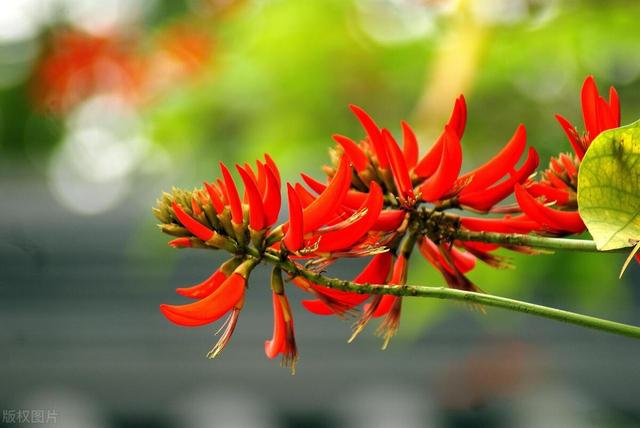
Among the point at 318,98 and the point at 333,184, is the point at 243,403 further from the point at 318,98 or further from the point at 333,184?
the point at 333,184

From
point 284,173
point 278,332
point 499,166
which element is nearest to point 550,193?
point 499,166

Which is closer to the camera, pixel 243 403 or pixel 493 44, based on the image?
pixel 493 44

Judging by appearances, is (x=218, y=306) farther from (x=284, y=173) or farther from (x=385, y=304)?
(x=284, y=173)

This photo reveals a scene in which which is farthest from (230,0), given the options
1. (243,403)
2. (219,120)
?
(243,403)

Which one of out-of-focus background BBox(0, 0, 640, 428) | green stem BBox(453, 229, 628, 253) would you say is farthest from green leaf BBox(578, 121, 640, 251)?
out-of-focus background BBox(0, 0, 640, 428)

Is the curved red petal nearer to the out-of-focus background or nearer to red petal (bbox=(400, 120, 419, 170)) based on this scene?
red petal (bbox=(400, 120, 419, 170))

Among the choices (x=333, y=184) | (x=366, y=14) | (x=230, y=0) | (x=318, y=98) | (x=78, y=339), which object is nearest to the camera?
(x=333, y=184)

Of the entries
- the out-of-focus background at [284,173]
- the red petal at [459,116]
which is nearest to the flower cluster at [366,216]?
the red petal at [459,116]
